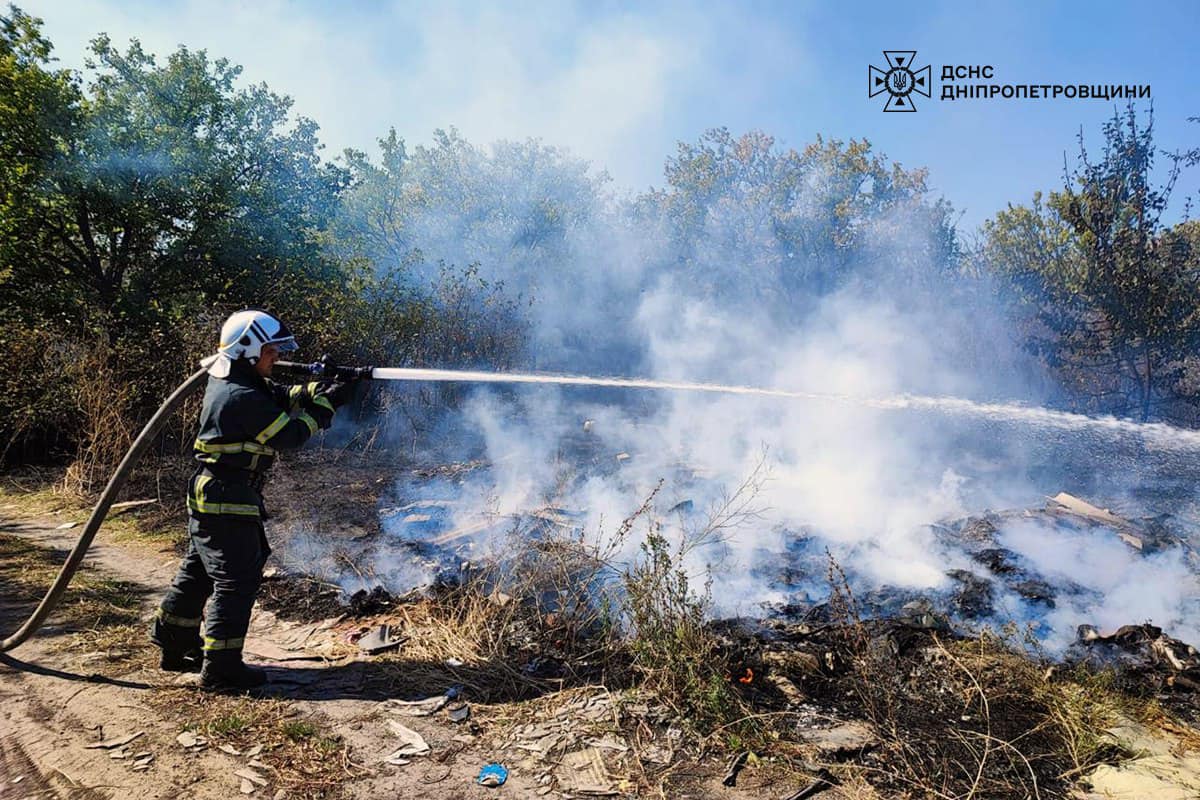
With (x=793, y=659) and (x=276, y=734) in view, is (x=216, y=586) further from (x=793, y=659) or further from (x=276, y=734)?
(x=793, y=659)

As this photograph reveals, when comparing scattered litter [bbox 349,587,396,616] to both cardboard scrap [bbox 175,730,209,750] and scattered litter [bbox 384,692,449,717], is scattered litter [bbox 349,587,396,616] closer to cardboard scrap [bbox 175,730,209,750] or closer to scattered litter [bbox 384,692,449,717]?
scattered litter [bbox 384,692,449,717]

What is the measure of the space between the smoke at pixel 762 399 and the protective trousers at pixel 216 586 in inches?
90.6

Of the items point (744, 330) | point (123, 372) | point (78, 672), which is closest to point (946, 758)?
point (78, 672)

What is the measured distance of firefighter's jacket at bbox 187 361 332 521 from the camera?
3.50m

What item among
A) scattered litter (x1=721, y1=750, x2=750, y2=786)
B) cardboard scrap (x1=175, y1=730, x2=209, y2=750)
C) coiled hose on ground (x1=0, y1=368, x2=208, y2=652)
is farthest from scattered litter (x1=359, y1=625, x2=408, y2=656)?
scattered litter (x1=721, y1=750, x2=750, y2=786)

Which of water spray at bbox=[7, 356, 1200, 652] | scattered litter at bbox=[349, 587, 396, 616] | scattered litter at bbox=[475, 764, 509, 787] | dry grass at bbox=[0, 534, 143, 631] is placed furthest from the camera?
scattered litter at bbox=[349, 587, 396, 616]

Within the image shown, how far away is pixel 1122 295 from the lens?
31.6ft

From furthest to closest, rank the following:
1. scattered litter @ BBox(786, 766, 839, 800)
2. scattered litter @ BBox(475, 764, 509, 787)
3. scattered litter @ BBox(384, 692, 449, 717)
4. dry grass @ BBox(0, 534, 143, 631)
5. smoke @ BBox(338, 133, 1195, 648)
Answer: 1. smoke @ BBox(338, 133, 1195, 648)
2. dry grass @ BBox(0, 534, 143, 631)
3. scattered litter @ BBox(384, 692, 449, 717)
4. scattered litter @ BBox(475, 764, 509, 787)
5. scattered litter @ BBox(786, 766, 839, 800)

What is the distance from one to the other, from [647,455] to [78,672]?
704cm

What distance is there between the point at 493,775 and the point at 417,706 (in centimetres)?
78

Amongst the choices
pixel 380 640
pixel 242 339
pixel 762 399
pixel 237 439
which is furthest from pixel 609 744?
pixel 762 399

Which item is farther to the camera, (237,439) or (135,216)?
(135,216)

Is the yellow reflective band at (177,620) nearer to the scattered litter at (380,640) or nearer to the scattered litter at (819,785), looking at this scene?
the scattered litter at (380,640)

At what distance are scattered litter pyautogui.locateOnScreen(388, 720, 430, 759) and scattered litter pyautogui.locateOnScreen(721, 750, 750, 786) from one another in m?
1.47
